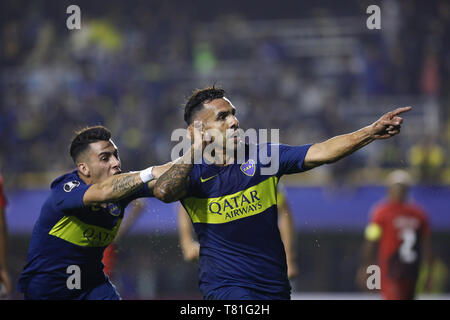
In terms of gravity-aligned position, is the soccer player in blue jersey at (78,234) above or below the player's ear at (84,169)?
below

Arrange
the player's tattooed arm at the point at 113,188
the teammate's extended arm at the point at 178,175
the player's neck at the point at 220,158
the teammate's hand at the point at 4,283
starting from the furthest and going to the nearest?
the teammate's hand at the point at 4,283
the player's neck at the point at 220,158
the player's tattooed arm at the point at 113,188
the teammate's extended arm at the point at 178,175

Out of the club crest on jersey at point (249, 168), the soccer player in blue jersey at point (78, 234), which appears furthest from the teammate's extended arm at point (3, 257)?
the club crest on jersey at point (249, 168)

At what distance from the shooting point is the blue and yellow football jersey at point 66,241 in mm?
4742

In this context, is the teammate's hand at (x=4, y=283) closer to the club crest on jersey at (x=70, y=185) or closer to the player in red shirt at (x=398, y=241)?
the club crest on jersey at (x=70, y=185)

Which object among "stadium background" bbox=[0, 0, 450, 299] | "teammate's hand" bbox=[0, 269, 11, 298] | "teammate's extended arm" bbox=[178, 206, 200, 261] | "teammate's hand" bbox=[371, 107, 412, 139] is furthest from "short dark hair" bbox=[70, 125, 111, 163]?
"stadium background" bbox=[0, 0, 450, 299]

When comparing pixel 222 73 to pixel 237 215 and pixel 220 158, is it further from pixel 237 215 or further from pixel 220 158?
pixel 237 215

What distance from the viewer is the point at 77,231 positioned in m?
4.76

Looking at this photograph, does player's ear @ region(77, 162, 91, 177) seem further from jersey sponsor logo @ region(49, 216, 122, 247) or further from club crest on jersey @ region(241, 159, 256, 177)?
club crest on jersey @ region(241, 159, 256, 177)

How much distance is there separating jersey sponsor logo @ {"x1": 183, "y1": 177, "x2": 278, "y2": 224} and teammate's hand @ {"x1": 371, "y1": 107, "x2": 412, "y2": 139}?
794mm

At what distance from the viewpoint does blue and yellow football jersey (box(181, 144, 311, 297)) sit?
4.46 metres

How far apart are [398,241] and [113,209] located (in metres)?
4.80

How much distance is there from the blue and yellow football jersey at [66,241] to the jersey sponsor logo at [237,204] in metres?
0.49

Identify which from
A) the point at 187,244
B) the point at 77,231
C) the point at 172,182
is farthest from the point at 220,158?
the point at 187,244

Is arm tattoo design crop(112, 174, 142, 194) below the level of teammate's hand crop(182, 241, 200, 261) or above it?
above
